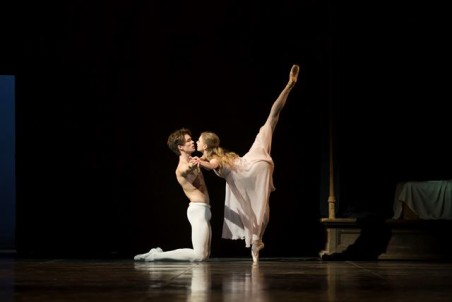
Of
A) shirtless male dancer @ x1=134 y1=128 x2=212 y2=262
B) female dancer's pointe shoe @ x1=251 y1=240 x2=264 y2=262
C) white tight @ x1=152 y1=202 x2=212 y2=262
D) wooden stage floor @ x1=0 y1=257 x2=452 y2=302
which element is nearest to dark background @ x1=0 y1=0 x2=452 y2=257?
shirtless male dancer @ x1=134 y1=128 x2=212 y2=262

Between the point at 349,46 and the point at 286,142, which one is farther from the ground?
the point at 349,46

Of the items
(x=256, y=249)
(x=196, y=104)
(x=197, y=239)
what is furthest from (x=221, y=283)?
(x=196, y=104)

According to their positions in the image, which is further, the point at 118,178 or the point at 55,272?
the point at 118,178

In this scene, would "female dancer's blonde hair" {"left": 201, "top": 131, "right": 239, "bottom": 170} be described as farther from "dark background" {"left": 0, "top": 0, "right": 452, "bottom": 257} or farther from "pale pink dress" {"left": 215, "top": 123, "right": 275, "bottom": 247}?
"dark background" {"left": 0, "top": 0, "right": 452, "bottom": 257}

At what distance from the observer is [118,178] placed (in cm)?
789

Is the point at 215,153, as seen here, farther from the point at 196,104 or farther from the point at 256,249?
the point at 196,104

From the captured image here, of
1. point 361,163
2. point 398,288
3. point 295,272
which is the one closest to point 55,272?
point 295,272

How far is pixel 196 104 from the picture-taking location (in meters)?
7.90

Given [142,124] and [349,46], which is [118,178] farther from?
[349,46]

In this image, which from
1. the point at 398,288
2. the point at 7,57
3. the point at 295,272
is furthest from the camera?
the point at 7,57

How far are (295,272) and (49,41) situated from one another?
3628 millimetres

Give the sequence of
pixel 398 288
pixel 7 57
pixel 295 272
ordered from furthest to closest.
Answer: pixel 7 57, pixel 295 272, pixel 398 288

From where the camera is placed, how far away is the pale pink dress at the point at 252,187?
23.1ft

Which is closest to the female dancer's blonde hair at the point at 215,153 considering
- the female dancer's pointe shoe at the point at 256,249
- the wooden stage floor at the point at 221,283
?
the female dancer's pointe shoe at the point at 256,249
